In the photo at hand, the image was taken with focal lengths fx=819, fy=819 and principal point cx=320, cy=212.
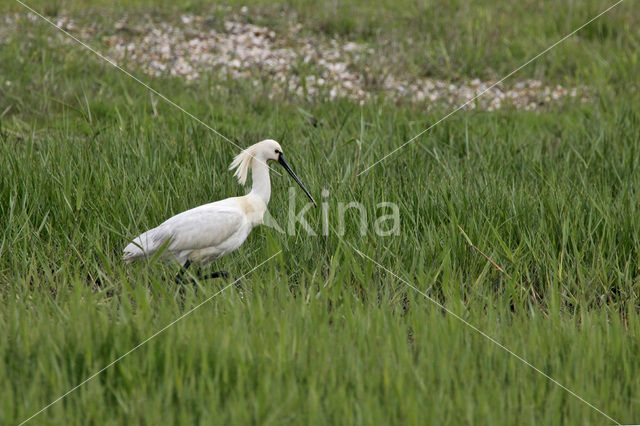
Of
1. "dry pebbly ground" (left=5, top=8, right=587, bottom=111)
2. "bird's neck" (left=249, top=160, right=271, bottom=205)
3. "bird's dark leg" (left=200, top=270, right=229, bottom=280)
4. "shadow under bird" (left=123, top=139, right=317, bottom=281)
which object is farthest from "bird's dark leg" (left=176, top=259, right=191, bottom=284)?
"dry pebbly ground" (left=5, top=8, right=587, bottom=111)

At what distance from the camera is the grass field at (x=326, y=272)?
2.88 meters

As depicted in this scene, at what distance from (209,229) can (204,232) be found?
3 cm

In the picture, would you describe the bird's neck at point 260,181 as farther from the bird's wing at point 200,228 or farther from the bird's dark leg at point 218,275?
the bird's dark leg at point 218,275

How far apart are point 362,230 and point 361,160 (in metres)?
1.08

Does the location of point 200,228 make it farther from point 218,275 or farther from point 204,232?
point 218,275

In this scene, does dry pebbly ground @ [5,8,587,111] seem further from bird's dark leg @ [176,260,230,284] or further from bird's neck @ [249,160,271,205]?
bird's dark leg @ [176,260,230,284]

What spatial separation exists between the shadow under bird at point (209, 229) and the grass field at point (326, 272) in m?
0.12

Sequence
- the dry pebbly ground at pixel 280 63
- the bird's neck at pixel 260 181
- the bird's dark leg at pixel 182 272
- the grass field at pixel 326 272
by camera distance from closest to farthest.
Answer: the grass field at pixel 326 272 → the bird's dark leg at pixel 182 272 → the bird's neck at pixel 260 181 → the dry pebbly ground at pixel 280 63

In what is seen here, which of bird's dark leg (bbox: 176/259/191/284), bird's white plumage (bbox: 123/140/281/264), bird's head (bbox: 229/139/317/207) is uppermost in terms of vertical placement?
bird's head (bbox: 229/139/317/207)

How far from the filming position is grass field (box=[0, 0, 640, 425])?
288cm

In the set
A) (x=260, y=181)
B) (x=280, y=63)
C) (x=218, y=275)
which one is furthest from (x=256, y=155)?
(x=280, y=63)

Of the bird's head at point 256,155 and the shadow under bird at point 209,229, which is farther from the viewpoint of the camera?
the bird's head at point 256,155

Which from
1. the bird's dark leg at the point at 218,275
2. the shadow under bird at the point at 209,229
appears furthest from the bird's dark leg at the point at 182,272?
the bird's dark leg at the point at 218,275

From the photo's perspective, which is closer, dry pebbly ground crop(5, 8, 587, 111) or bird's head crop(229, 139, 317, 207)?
bird's head crop(229, 139, 317, 207)
